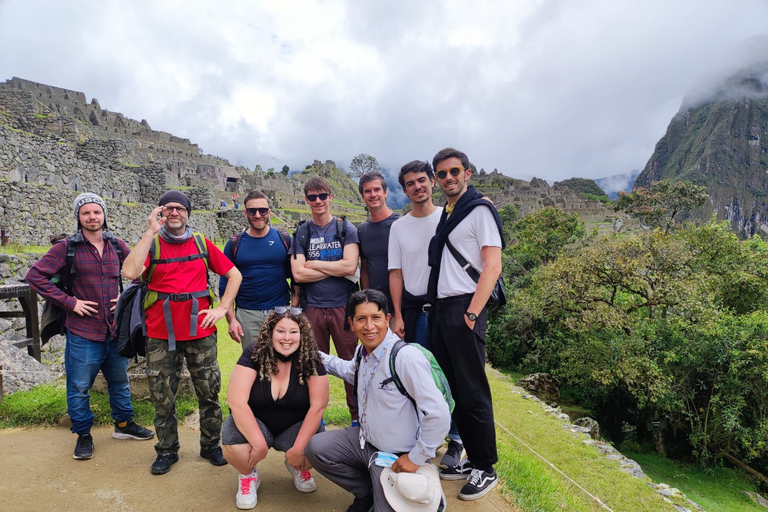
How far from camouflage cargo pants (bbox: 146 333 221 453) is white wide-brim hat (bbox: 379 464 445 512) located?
1552 millimetres

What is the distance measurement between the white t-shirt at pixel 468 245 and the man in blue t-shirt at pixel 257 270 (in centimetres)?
152

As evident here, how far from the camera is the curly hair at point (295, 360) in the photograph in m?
2.97

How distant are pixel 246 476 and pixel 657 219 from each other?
33.0 m

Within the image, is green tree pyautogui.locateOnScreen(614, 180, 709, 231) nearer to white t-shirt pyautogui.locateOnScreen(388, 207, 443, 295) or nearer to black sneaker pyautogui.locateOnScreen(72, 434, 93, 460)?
white t-shirt pyautogui.locateOnScreen(388, 207, 443, 295)

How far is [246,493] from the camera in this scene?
2939 millimetres

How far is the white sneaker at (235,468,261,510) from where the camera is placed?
9.57ft

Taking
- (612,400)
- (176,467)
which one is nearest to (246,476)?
(176,467)

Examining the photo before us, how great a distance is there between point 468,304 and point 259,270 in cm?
183

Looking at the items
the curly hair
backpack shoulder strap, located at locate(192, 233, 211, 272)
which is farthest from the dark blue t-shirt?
the curly hair

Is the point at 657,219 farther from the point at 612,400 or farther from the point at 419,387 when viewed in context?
the point at 419,387

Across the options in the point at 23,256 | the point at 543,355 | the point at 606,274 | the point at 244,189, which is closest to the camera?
the point at 23,256

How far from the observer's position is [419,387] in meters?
2.60

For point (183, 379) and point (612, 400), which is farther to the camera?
point (612, 400)

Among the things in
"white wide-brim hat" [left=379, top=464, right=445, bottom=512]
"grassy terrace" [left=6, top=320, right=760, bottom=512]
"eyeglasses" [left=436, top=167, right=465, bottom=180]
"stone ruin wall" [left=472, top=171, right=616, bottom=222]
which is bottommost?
"grassy terrace" [left=6, top=320, right=760, bottom=512]
